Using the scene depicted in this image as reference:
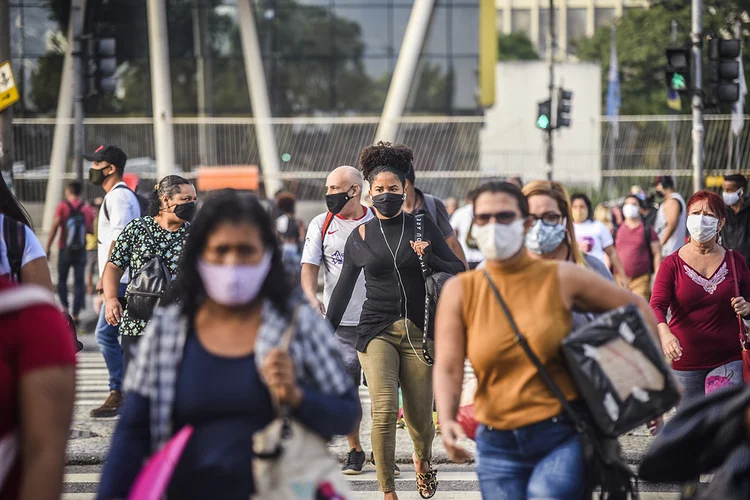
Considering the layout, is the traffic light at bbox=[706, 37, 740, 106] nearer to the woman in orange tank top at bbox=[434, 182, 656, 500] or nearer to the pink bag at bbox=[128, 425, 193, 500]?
the woman in orange tank top at bbox=[434, 182, 656, 500]

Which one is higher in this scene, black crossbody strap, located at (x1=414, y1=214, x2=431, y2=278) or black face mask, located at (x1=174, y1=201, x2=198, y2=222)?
black face mask, located at (x1=174, y1=201, x2=198, y2=222)

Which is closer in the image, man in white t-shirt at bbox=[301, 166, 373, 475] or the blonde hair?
the blonde hair

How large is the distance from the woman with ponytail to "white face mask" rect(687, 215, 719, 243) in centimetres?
307

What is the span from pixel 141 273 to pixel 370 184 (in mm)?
1530

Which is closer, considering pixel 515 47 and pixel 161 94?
pixel 161 94

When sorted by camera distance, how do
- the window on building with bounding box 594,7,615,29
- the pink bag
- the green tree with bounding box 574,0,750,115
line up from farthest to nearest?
the window on building with bounding box 594,7,615,29 → the green tree with bounding box 574,0,750,115 → the pink bag

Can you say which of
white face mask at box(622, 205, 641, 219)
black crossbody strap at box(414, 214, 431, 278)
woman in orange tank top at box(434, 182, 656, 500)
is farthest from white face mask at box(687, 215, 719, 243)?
white face mask at box(622, 205, 641, 219)

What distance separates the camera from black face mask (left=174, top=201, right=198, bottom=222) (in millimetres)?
7402

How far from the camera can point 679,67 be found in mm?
16641

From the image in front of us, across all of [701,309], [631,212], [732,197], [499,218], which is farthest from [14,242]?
[631,212]

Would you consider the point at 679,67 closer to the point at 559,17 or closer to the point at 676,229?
the point at 676,229

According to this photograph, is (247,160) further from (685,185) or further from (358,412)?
(358,412)

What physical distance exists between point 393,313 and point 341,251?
1.05 m

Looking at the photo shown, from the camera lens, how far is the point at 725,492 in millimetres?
3279
